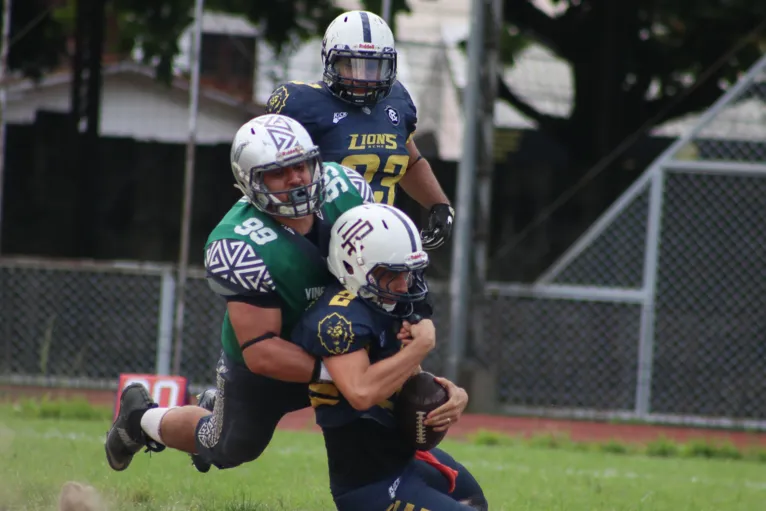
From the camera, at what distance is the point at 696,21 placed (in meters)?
11.3

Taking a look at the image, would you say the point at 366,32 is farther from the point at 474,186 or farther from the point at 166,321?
the point at 166,321

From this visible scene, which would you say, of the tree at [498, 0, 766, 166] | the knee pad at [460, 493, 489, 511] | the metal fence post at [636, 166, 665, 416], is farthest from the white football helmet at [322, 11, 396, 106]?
the tree at [498, 0, 766, 166]

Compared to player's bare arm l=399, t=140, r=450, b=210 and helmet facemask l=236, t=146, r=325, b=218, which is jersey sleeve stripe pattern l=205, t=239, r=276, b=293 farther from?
player's bare arm l=399, t=140, r=450, b=210

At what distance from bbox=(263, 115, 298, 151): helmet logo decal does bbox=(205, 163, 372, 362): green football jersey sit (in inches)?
10.1

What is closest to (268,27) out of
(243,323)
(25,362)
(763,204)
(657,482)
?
(25,362)

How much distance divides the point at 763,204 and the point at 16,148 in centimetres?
680

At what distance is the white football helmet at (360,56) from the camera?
15.3ft

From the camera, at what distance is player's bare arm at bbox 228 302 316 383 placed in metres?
3.85

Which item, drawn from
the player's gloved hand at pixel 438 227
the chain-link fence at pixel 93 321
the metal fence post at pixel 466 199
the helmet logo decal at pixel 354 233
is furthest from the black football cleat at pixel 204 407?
the chain-link fence at pixel 93 321

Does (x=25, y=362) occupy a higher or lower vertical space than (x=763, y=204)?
lower

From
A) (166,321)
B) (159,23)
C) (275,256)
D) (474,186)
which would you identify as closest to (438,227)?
(275,256)

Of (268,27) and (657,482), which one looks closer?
(657,482)

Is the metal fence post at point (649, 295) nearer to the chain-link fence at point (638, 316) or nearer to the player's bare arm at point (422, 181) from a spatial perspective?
the chain-link fence at point (638, 316)

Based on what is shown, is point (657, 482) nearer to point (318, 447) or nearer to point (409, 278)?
point (318, 447)
